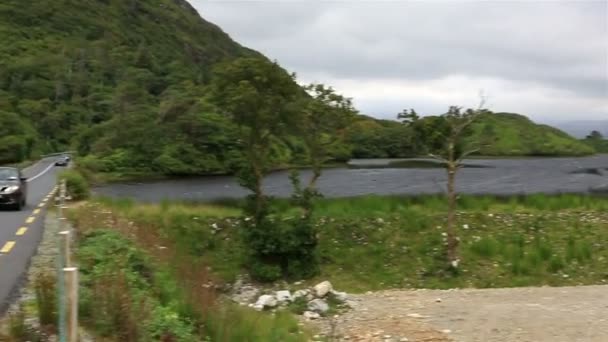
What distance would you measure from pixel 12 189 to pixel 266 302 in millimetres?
8693

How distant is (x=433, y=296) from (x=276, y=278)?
12.4ft

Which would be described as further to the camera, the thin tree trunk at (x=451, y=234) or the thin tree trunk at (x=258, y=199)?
the thin tree trunk at (x=258, y=199)

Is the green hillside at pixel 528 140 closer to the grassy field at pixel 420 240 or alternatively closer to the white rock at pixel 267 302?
the grassy field at pixel 420 240

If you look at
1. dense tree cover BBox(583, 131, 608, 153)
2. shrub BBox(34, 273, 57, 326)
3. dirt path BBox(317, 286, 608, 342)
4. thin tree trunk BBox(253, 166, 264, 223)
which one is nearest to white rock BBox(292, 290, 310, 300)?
dirt path BBox(317, 286, 608, 342)

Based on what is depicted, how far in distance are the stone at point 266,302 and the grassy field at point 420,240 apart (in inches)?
90.2

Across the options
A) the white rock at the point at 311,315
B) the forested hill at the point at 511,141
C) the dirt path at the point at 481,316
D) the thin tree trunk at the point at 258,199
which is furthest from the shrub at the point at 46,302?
the forested hill at the point at 511,141

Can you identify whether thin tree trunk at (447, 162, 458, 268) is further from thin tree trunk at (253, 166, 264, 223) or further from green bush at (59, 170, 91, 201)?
green bush at (59, 170, 91, 201)

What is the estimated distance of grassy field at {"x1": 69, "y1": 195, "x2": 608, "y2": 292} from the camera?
16.7 m

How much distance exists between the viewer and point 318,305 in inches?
543

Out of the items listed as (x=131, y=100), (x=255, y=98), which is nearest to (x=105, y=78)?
(x=131, y=100)

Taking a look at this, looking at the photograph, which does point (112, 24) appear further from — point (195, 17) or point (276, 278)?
point (276, 278)

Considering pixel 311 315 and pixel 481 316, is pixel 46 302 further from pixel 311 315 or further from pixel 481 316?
pixel 481 316

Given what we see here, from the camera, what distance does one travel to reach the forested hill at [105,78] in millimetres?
68750

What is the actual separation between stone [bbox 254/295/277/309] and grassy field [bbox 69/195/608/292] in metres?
2.29
